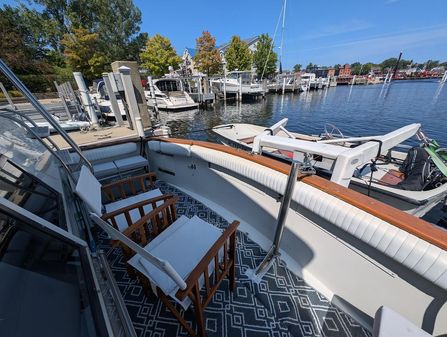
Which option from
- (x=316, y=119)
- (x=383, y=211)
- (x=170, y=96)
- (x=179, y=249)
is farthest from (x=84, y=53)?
(x=383, y=211)

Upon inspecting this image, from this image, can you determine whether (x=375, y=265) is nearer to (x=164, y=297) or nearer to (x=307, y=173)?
(x=307, y=173)

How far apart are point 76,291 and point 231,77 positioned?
22715 mm

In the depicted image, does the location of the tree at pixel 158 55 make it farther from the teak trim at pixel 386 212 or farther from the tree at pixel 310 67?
the tree at pixel 310 67

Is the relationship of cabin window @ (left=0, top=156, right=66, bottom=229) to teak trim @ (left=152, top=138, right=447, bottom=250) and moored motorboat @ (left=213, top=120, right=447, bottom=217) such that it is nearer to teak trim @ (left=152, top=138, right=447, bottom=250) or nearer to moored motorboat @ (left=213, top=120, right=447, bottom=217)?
teak trim @ (left=152, top=138, right=447, bottom=250)

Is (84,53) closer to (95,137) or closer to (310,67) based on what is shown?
(95,137)

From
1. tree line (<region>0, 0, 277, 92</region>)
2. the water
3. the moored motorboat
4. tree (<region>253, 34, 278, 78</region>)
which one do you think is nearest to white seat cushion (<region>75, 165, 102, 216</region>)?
the moored motorboat

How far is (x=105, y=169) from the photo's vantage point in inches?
115

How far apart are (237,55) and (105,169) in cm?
2630

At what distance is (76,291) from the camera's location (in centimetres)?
95

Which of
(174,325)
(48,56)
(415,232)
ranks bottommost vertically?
(174,325)

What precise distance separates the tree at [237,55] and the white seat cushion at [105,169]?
25.7 metres

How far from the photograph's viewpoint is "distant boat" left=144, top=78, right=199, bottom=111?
581 inches

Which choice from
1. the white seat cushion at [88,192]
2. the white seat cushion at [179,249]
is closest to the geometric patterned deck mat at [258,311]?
the white seat cushion at [179,249]

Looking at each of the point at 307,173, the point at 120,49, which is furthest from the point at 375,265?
the point at 120,49
